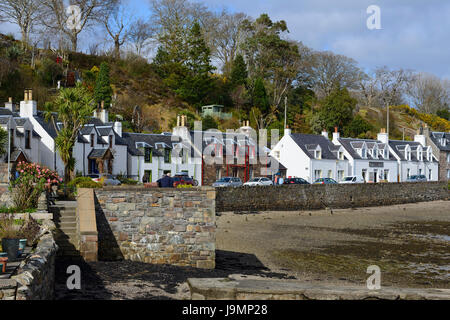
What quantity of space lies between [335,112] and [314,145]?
19.6m

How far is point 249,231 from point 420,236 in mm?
10199

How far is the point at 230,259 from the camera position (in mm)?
19328

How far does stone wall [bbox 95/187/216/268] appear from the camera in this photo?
15852 millimetres

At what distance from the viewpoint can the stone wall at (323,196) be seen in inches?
1515

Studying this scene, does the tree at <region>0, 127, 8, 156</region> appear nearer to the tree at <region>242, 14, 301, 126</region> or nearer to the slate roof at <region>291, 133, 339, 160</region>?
the slate roof at <region>291, 133, 339, 160</region>

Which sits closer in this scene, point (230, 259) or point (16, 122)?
point (230, 259)

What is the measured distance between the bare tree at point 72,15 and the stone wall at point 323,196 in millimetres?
37173

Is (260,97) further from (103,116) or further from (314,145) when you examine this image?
(103,116)

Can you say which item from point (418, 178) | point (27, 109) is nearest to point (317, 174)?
point (418, 178)

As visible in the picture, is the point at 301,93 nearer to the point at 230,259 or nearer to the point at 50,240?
the point at 230,259

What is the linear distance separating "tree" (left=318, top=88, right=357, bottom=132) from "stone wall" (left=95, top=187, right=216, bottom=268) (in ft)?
192

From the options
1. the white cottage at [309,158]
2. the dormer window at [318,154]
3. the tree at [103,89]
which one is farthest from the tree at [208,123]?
the dormer window at [318,154]

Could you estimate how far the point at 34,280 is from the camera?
7906 mm
